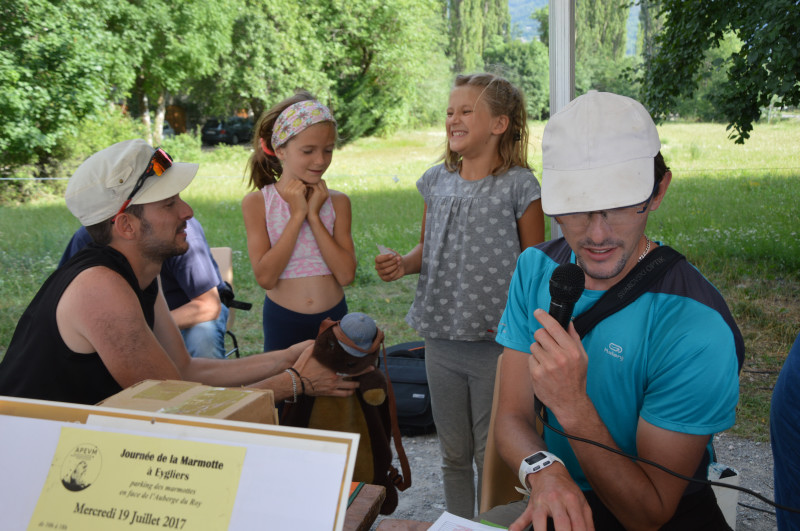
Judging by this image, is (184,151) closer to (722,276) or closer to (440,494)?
(722,276)

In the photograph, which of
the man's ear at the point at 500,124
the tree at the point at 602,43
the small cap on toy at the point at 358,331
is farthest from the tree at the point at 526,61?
the small cap on toy at the point at 358,331

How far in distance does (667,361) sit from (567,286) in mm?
367

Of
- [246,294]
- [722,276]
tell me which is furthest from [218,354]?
[722,276]

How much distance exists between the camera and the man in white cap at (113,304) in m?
1.87

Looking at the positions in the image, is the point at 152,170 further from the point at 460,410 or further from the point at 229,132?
the point at 229,132

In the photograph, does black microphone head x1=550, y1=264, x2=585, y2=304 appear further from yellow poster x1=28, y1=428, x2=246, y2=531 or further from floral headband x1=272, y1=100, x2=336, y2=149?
floral headband x1=272, y1=100, x2=336, y2=149

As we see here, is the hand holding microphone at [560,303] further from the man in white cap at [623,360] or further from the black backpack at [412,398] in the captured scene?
the black backpack at [412,398]

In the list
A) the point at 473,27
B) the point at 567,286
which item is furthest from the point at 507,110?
the point at 473,27

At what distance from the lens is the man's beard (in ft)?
7.00

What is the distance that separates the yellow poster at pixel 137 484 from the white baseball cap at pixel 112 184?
1108 mm

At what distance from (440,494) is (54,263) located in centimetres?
640

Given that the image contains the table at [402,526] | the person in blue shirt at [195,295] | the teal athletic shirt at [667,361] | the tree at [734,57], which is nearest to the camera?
the table at [402,526]

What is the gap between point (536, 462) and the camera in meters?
1.52

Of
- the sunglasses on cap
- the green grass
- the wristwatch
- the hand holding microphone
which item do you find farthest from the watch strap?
the green grass
